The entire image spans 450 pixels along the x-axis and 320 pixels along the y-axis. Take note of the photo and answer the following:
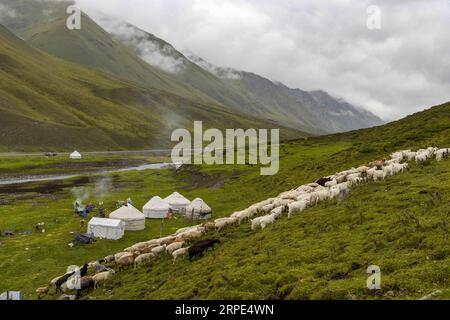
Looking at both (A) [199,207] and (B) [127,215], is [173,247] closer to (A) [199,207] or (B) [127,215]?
(B) [127,215]

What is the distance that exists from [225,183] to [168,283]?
59.2 meters

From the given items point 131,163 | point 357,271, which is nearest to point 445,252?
point 357,271

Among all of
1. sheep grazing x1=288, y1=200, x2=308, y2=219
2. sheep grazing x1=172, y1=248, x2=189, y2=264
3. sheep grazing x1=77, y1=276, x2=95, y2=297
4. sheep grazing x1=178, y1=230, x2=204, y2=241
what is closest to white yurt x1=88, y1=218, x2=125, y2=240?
sheep grazing x1=178, y1=230, x2=204, y2=241

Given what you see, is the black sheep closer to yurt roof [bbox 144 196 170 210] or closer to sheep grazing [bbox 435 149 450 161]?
sheep grazing [bbox 435 149 450 161]

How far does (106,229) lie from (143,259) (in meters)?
16.8

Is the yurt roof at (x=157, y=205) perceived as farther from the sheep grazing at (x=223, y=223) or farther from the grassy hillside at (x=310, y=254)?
the sheep grazing at (x=223, y=223)

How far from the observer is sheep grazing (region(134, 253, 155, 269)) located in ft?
102

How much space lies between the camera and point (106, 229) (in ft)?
154

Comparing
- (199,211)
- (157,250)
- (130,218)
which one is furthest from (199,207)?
(157,250)

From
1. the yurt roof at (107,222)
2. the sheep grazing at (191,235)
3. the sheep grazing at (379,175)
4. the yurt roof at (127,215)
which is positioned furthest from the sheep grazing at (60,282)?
the sheep grazing at (379,175)

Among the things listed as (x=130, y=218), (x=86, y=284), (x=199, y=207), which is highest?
(x=199, y=207)

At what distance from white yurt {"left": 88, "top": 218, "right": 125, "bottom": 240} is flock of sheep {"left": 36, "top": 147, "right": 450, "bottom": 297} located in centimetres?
1146
